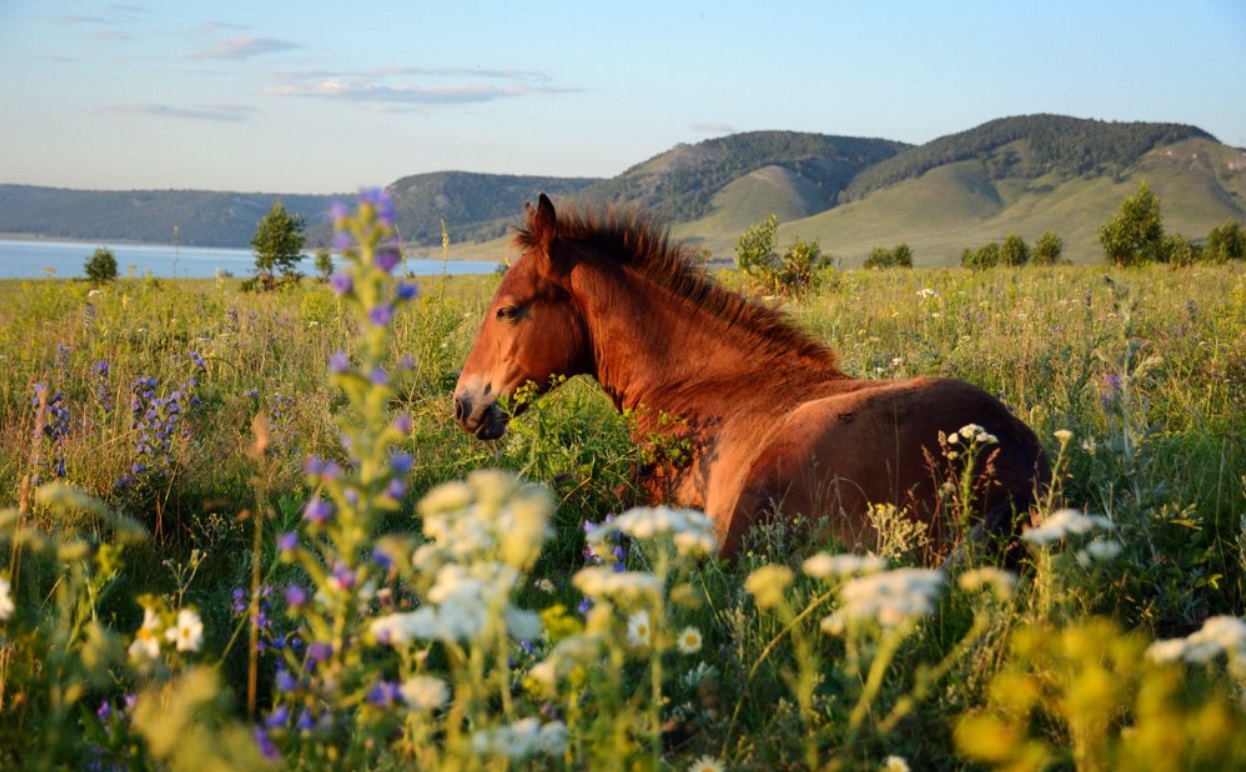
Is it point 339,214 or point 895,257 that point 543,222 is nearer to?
point 339,214

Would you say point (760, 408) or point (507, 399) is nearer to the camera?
point (760, 408)

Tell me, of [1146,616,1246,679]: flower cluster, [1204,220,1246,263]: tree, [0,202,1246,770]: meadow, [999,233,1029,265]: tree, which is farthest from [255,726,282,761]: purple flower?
[999,233,1029,265]: tree

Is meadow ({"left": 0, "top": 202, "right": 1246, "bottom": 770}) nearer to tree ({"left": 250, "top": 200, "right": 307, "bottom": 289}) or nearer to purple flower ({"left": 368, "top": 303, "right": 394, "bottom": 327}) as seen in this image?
purple flower ({"left": 368, "top": 303, "right": 394, "bottom": 327})

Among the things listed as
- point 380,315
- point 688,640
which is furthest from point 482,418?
point 380,315

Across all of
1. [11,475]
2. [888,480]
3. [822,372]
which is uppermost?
[822,372]

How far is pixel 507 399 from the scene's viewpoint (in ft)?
17.7

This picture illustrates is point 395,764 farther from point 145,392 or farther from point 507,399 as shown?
point 145,392

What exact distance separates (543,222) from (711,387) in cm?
143

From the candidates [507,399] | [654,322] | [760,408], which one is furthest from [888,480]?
[507,399]

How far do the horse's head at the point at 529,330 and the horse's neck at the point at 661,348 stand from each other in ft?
0.53

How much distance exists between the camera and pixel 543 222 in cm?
547

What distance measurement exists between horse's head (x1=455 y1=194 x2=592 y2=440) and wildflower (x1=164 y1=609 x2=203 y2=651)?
348cm

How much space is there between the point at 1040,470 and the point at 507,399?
2913 mm

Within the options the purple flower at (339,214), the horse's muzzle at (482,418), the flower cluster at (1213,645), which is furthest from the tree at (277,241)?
the flower cluster at (1213,645)
